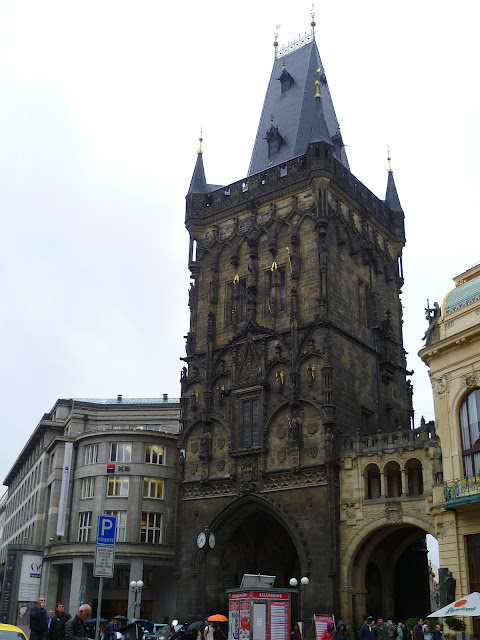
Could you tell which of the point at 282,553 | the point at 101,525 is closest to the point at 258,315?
the point at 282,553

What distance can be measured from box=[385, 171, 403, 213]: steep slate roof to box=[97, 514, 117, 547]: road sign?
3949 centimetres

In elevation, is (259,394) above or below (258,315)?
below

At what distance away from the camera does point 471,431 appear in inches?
1262

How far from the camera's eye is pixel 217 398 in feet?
147

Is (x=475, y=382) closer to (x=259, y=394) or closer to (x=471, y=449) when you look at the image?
(x=471, y=449)

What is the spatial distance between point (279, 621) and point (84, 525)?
3045 cm

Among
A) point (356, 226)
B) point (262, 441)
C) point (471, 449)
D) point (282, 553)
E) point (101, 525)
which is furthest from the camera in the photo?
point (356, 226)

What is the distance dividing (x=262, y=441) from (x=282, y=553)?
7.73m

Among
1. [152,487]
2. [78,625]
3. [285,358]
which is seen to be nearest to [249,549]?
[152,487]

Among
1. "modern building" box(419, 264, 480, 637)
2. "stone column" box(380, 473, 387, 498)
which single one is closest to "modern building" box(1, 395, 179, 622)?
"stone column" box(380, 473, 387, 498)

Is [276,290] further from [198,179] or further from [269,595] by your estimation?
[269,595]

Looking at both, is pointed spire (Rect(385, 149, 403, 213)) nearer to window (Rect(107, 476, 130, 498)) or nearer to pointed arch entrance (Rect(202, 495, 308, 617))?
pointed arch entrance (Rect(202, 495, 308, 617))

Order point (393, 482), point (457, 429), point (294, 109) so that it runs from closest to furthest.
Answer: point (457, 429) → point (393, 482) → point (294, 109)

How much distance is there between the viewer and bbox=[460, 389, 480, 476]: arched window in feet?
103
